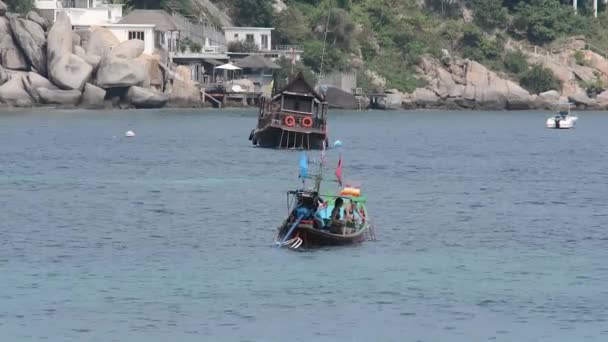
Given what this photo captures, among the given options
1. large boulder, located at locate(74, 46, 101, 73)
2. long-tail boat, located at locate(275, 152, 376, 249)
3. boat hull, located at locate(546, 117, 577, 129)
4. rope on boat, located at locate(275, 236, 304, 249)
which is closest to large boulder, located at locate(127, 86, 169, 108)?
large boulder, located at locate(74, 46, 101, 73)

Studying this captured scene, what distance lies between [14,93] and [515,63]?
47.4 m

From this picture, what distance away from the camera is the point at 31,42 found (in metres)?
108

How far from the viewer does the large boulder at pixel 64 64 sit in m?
106

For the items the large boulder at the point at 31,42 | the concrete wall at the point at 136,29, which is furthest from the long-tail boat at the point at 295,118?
the concrete wall at the point at 136,29

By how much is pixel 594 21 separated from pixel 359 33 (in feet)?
83.9

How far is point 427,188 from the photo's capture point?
6009 centimetres

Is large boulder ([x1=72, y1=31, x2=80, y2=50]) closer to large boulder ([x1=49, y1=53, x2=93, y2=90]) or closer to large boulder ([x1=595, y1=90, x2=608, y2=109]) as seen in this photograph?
large boulder ([x1=49, y1=53, x2=93, y2=90])

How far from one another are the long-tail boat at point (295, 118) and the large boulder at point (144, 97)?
3178 cm

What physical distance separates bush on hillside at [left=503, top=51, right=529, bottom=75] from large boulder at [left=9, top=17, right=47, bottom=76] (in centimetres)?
4467

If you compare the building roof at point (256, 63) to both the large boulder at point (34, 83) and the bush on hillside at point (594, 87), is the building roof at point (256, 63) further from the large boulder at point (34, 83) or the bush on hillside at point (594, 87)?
the bush on hillside at point (594, 87)

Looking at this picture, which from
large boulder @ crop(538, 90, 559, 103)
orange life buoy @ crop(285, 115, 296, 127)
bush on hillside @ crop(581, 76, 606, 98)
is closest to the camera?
orange life buoy @ crop(285, 115, 296, 127)

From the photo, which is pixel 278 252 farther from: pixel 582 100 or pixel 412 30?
pixel 582 100

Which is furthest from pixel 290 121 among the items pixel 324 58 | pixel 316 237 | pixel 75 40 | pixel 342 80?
pixel 342 80

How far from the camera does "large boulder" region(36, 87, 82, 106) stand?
107 metres
